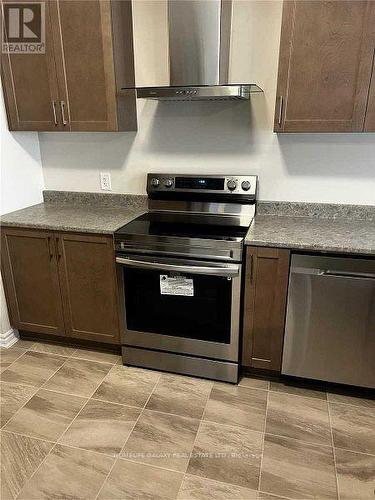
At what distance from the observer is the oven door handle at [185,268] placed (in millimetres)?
1887

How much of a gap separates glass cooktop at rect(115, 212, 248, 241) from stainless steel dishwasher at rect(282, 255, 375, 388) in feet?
1.33

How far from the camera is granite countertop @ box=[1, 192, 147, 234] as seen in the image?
215 centimetres

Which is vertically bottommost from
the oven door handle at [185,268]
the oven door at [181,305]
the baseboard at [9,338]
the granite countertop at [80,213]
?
the baseboard at [9,338]

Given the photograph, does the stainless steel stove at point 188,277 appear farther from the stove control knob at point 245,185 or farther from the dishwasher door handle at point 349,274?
the dishwasher door handle at point 349,274

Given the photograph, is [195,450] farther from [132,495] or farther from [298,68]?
[298,68]

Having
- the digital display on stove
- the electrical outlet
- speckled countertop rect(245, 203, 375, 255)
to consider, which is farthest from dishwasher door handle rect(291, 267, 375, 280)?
the electrical outlet

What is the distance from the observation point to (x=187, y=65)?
76.7 inches

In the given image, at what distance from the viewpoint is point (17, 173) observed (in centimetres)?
246

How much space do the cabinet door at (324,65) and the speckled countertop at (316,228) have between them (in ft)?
1.74

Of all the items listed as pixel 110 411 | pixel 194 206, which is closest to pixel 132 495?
pixel 110 411

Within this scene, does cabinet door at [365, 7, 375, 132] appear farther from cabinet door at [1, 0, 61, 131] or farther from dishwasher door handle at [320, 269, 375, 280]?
Answer: cabinet door at [1, 0, 61, 131]

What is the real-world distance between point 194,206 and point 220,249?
59cm

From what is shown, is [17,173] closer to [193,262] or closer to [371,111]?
[193,262]

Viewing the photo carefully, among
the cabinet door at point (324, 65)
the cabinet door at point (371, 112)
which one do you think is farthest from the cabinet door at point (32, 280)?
the cabinet door at point (371, 112)
